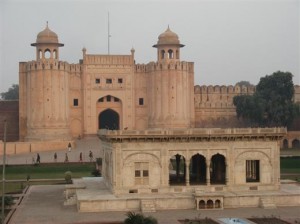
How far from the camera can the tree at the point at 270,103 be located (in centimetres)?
5091

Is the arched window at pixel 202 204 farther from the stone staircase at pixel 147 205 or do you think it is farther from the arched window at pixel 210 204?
the stone staircase at pixel 147 205

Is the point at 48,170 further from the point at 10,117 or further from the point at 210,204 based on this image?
the point at 10,117

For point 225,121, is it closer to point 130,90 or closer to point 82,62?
point 130,90

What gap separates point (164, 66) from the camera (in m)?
51.0

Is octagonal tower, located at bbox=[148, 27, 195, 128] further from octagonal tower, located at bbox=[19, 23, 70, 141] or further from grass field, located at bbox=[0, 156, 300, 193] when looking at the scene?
grass field, located at bbox=[0, 156, 300, 193]

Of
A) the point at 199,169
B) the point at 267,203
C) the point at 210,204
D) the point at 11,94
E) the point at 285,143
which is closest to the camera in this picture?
the point at 210,204

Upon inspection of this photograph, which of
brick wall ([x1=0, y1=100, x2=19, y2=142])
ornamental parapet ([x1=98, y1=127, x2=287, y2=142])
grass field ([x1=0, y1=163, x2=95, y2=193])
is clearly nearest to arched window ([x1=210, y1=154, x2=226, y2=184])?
ornamental parapet ([x1=98, y1=127, x2=287, y2=142])

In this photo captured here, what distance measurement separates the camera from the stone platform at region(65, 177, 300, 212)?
854 inches

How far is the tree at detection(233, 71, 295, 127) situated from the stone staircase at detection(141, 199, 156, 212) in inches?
1202

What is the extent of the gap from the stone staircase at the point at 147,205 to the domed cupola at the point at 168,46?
30.7 metres

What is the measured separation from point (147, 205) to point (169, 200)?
0.93 meters

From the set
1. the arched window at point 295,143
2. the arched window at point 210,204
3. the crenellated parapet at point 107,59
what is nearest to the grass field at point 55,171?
the arched window at point 210,204

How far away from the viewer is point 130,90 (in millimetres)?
52219

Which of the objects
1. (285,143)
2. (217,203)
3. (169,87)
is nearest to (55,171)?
(217,203)
